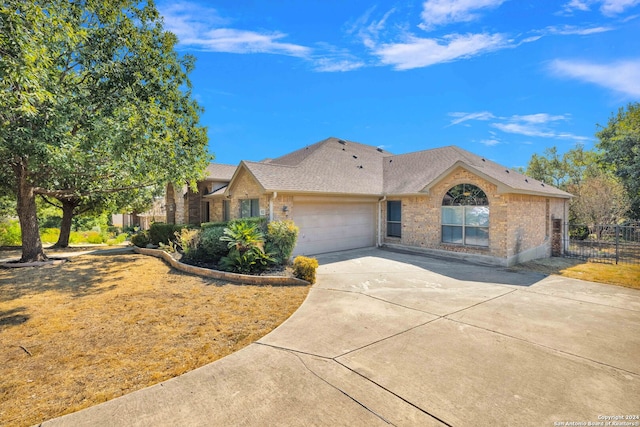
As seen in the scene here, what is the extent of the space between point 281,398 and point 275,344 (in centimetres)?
138

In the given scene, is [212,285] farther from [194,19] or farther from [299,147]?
[299,147]

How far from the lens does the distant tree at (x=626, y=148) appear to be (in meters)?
19.0

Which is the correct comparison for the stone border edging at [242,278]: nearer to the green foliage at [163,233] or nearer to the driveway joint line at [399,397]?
the driveway joint line at [399,397]

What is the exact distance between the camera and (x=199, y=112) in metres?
13.9

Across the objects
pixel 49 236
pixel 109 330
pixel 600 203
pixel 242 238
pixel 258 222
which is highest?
pixel 600 203

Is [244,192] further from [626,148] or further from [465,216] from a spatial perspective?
[626,148]

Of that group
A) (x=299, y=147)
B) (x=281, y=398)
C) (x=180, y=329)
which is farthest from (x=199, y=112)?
(x=281, y=398)

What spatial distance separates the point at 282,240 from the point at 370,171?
970cm

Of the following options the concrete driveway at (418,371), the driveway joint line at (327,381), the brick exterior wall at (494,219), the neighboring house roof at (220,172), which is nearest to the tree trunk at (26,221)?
the neighboring house roof at (220,172)

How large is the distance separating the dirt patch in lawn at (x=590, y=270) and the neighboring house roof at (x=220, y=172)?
1741cm

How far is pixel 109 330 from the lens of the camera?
210 inches

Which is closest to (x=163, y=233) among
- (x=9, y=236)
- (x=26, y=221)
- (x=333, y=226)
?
(x=26, y=221)

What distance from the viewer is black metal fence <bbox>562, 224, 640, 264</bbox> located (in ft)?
44.4

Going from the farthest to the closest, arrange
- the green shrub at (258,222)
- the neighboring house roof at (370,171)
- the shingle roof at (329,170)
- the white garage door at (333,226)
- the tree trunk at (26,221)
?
the white garage door at (333,226), the shingle roof at (329,170), the neighboring house roof at (370,171), the green shrub at (258,222), the tree trunk at (26,221)
